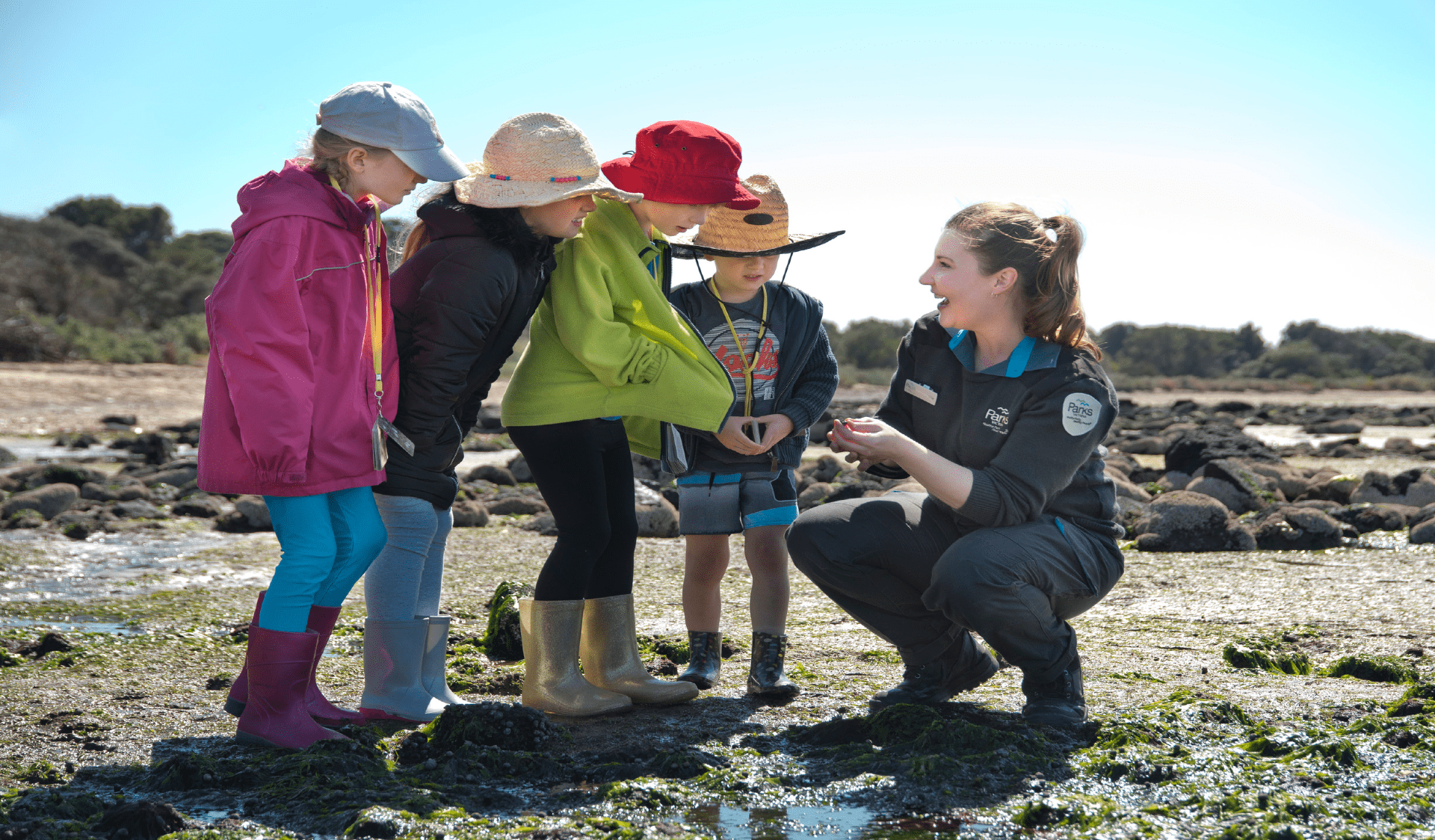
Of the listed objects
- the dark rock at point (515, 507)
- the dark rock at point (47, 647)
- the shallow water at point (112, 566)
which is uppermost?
the dark rock at point (515, 507)

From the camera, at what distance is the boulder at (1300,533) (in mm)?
6113

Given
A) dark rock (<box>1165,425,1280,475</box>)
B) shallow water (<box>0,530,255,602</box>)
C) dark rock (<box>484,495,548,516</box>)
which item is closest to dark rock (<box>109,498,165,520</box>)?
shallow water (<box>0,530,255,602</box>)

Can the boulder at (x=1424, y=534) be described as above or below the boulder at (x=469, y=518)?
above

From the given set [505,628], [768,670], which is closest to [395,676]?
[505,628]

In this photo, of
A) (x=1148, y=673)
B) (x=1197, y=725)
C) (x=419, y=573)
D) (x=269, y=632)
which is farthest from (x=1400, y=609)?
(x=269, y=632)

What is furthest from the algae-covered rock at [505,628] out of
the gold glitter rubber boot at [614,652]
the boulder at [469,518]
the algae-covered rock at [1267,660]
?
the boulder at [469,518]

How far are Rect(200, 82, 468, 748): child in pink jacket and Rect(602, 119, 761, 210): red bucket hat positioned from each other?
54cm

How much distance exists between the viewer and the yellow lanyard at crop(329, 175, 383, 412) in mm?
2996

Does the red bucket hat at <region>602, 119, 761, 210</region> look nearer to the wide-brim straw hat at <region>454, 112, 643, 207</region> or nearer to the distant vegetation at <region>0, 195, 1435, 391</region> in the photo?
the wide-brim straw hat at <region>454, 112, 643, 207</region>

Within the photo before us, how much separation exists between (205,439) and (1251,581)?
177 inches

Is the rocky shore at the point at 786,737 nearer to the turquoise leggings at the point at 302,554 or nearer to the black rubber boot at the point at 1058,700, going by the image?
the black rubber boot at the point at 1058,700

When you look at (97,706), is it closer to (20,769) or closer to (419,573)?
(20,769)

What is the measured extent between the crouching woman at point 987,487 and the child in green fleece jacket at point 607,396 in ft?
1.74

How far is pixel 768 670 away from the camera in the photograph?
339 cm
